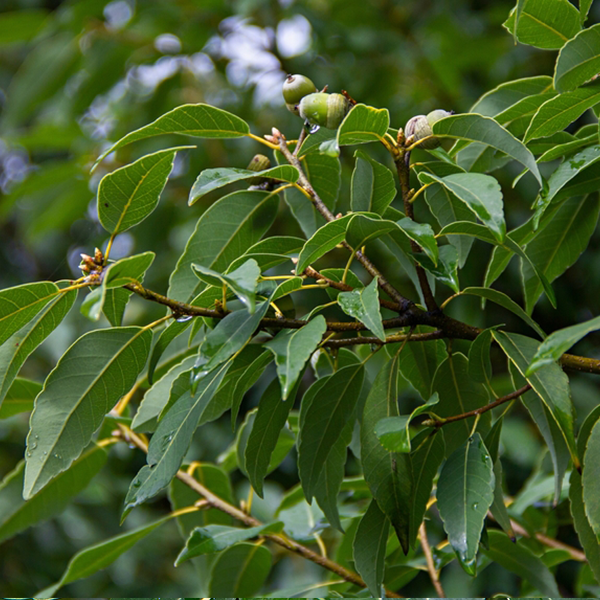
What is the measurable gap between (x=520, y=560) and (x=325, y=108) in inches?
23.2

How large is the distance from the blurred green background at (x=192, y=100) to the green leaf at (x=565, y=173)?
100cm

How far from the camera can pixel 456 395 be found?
27.1 inches

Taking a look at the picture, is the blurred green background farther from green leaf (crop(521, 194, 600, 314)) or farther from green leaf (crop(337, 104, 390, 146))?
green leaf (crop(337, 104, 390, 146))

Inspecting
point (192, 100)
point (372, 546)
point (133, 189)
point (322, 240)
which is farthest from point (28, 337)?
point (192, 100)

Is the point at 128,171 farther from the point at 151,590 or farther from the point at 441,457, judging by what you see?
the point at 151,590

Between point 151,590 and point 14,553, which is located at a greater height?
point 14,553

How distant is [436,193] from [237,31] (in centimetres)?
152

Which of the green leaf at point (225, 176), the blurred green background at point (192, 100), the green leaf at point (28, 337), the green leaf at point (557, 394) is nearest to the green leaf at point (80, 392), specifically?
the green leaf at point (28, 337)

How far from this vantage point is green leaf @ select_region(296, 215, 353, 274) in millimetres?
554

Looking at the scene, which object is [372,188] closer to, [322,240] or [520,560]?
[322,240]

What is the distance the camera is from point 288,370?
47 cm

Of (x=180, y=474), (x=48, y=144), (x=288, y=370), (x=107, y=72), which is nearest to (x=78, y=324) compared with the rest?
(x=48, y=144)

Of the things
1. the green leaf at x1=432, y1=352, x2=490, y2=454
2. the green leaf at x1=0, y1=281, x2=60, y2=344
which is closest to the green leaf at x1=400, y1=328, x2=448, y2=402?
the green leaf at x1=432, y1=352, x2=490, y2=454

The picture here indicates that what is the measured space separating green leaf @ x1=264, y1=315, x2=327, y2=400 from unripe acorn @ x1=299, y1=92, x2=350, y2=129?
0.67 feet
